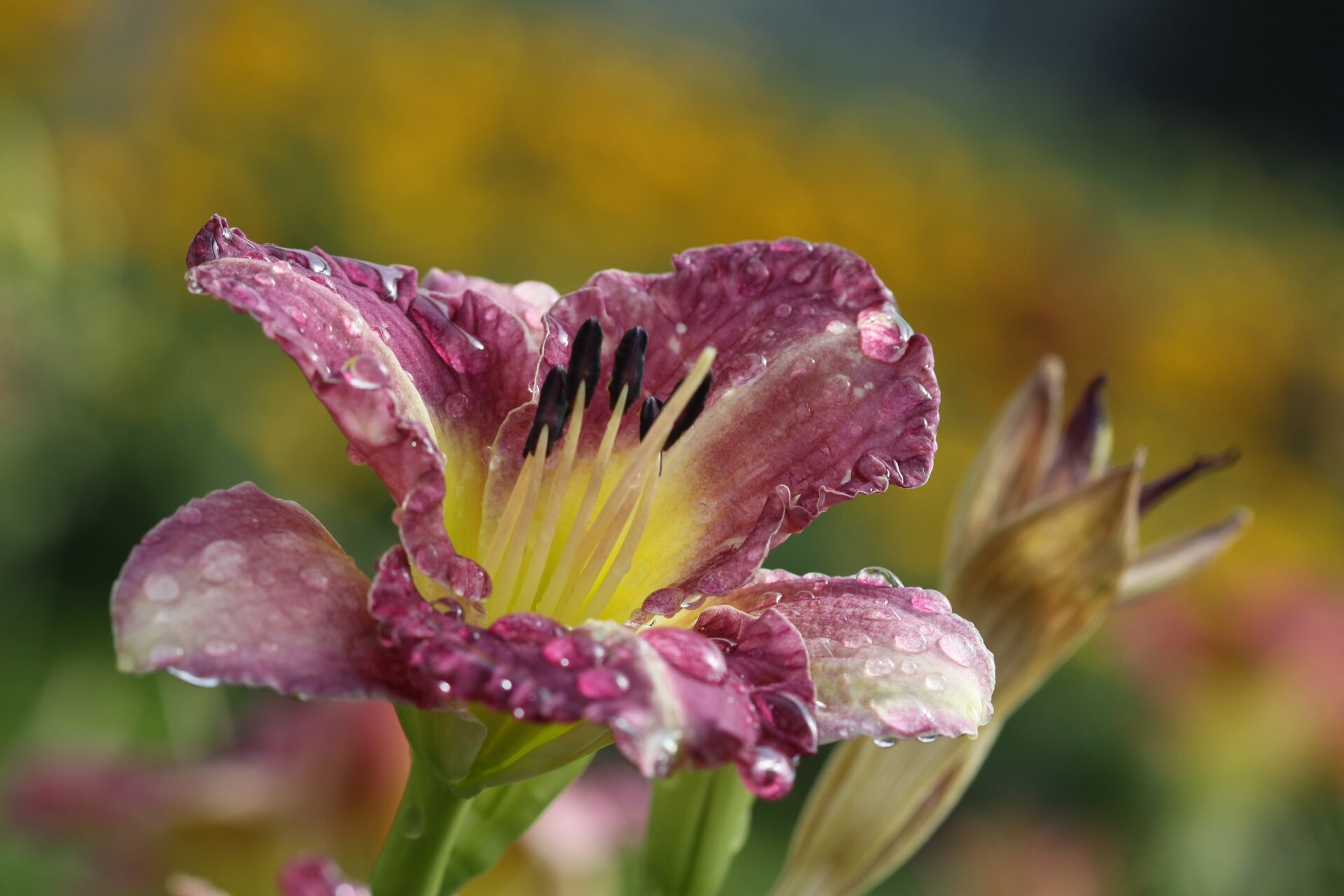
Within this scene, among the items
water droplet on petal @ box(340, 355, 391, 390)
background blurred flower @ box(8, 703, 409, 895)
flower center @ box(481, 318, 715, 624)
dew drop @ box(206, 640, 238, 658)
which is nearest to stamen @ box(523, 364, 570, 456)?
flower center @ box(481, 318, 715, 624)

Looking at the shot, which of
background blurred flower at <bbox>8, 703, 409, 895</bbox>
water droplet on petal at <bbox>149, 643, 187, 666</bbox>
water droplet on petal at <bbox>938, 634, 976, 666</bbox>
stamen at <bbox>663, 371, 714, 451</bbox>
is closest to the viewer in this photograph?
water droplet on petal at <bbox>149, 643, 187, 666</bbox>

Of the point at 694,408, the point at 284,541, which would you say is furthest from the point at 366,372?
the point at 694,408

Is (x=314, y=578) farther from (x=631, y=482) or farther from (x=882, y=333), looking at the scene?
(x=882, y=333)

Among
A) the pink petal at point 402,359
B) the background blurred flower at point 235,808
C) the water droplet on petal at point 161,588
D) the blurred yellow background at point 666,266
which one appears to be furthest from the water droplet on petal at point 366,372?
the blurred yellow background at point 666,266

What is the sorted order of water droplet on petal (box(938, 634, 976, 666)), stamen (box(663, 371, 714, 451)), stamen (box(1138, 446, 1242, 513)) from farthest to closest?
stamen (box(1138, 446, 1242, 513)), stamen (box(663, 371, 714, 451)), water droplet on petal (box(938, 634, 976, 666))

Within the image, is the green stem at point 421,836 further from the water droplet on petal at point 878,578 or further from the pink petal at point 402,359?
the water droplet on petal at point 878,578

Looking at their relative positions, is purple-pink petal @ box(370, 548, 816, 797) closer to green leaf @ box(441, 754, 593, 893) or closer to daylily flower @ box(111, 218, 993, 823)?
daylily flower @ box(111, 218, 993, 823)

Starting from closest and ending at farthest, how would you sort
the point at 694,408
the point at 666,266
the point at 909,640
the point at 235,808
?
1. the point at 909,640
2. the point at 694,408
3. the point at 235,808
4. the point at 666,266

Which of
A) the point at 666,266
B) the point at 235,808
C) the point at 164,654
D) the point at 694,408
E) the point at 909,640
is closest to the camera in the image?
the point at 164,654
